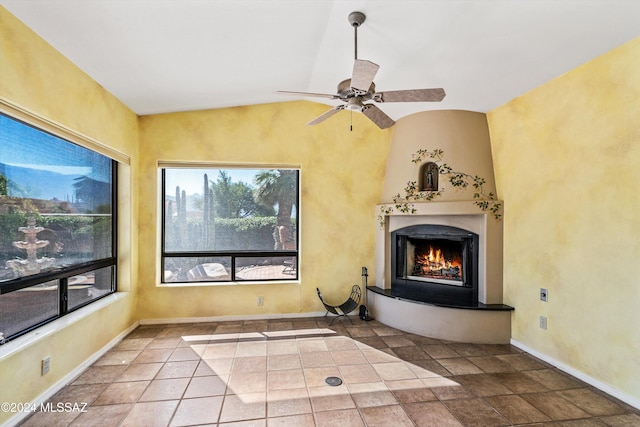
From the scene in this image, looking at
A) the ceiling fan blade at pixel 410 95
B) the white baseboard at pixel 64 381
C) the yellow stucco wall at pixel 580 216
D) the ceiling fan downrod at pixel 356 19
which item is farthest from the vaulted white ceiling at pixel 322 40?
the white baseboard at pixel 64 381

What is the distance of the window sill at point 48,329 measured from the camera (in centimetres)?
211

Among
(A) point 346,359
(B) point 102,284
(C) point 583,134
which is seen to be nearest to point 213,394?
(A) point 346,359

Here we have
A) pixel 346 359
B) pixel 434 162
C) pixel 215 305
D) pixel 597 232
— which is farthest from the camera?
pixel 215 305

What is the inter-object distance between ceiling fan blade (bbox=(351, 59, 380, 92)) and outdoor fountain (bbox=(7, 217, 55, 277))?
2645 mm

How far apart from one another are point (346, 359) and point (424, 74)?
291cm

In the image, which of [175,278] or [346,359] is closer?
[346,359]

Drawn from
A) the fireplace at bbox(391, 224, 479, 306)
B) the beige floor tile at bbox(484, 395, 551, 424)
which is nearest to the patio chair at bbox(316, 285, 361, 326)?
the fireplace at bbox(391, 224, 479, 306)

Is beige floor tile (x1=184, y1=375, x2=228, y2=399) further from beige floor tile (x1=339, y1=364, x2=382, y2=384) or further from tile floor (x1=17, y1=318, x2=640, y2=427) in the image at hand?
beige floor tile (x1=339, y1=364, x2=382, y2=384)

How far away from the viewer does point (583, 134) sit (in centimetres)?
275

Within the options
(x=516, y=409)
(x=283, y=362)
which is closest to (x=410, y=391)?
(x=516, y=409)

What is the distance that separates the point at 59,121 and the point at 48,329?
5.38ft

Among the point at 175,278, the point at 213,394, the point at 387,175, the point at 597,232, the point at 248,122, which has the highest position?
the point at 248,122

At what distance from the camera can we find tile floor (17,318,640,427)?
2.23 meters

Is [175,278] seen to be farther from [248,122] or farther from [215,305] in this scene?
[248,122]
